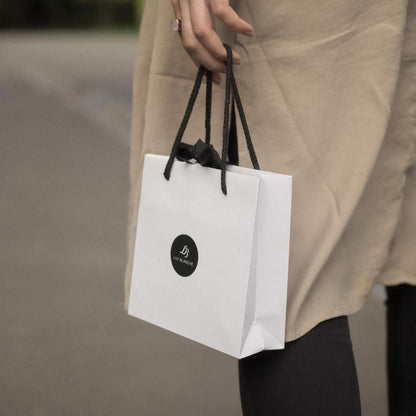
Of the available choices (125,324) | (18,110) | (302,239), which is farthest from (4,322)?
(18,110)

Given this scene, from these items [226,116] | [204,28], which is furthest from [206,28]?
[226,116]

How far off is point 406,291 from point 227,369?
1227 mm

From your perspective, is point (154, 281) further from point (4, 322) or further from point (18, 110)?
point (18, 110)

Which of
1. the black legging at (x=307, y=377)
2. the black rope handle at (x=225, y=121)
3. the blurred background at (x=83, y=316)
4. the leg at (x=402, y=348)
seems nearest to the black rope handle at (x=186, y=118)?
the black rope handle at (x=225, y=121)

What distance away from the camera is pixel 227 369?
2463 mm

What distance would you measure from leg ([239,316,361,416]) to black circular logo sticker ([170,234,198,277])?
15 cm

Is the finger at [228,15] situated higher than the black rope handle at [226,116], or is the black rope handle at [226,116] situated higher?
the finger at [228,15]

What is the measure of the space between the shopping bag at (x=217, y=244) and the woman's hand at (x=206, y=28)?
0.08ft

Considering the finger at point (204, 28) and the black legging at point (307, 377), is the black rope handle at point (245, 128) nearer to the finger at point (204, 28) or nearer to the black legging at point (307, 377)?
the finger at point (204, 28)

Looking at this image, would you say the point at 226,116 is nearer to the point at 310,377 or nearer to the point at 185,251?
the point at 185,251

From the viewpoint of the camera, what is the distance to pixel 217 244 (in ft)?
3.42

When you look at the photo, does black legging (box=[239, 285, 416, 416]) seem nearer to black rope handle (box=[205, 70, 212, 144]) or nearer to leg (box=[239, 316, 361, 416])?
leg (box=[239, 316, 361, 416])

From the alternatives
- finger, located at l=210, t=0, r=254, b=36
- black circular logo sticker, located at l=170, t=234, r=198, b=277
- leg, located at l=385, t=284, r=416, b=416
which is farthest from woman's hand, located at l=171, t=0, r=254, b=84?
leg, located at l=385, t=284, r=416, b=416

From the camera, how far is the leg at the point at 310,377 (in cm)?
107
